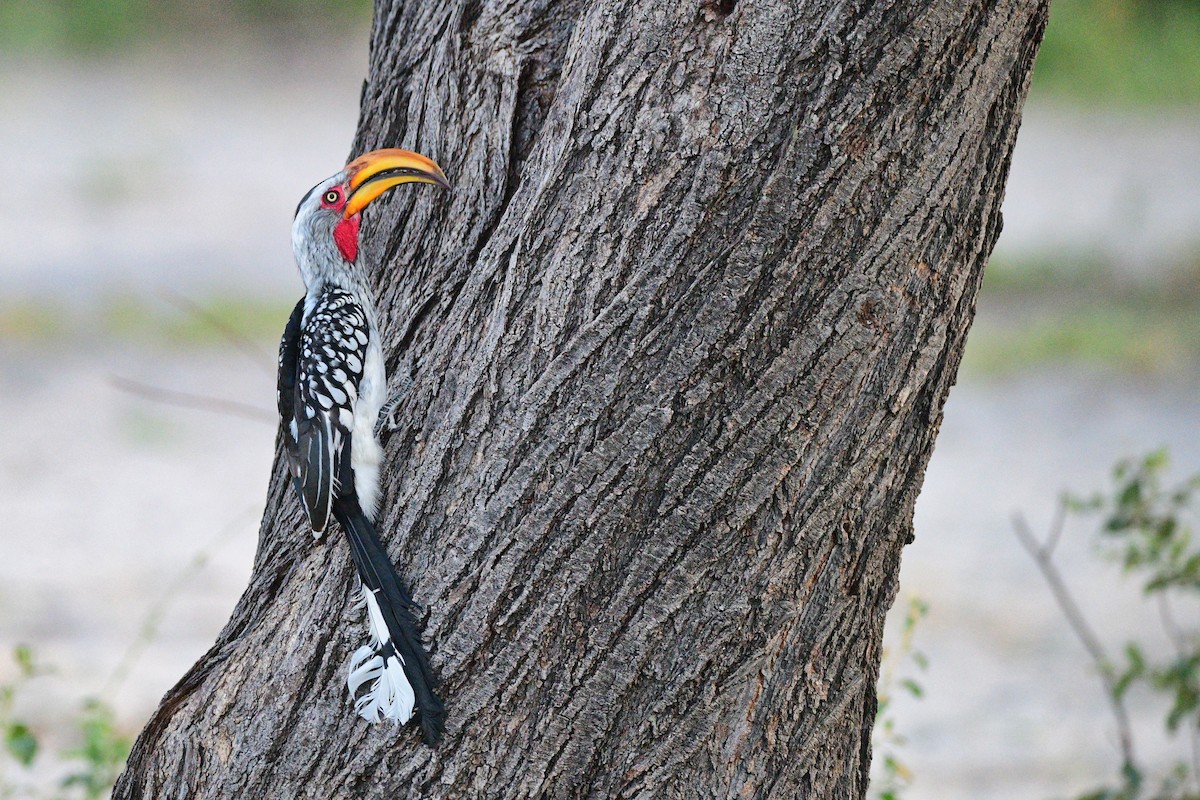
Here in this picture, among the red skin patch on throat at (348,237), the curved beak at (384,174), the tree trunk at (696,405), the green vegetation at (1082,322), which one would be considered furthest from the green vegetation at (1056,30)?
the tree trunk at (696,405)

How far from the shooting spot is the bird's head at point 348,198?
1.91m

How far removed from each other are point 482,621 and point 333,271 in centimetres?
89

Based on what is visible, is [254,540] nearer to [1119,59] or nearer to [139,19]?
[139,19]

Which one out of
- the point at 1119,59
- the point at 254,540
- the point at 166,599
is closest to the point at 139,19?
the point at 254,540

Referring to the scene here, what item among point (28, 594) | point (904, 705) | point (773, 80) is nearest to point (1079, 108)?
point (904, 705)

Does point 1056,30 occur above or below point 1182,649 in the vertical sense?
above

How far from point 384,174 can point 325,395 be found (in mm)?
395

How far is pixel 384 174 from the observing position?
1.96 metres

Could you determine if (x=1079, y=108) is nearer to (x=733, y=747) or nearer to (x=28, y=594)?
(x=28, y=594)

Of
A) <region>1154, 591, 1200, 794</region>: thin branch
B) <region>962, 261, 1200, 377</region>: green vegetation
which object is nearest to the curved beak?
<region>1154, 591, 1200, 794</region>: thin branch

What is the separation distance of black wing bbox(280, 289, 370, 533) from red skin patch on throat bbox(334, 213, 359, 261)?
3.3 inches

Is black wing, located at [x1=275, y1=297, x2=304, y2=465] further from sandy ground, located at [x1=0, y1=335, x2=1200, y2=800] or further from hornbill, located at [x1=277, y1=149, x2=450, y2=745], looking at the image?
sandy ground, located at [x1=0, y1=335, x2=1200, y2=800]

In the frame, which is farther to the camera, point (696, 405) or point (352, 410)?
point (352, 410)

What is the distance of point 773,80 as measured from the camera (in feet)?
5.01
